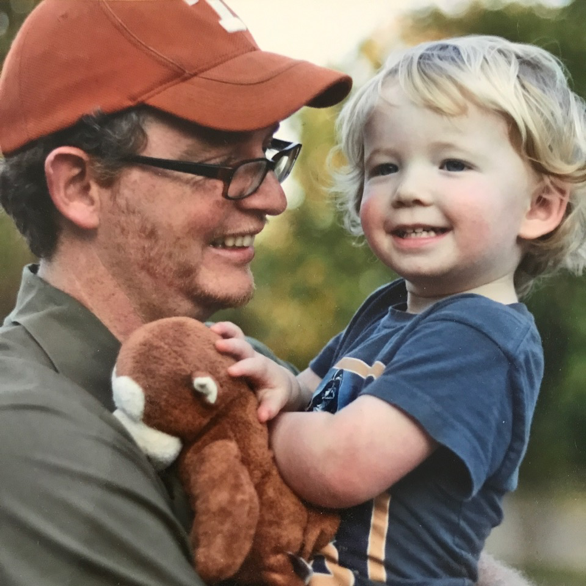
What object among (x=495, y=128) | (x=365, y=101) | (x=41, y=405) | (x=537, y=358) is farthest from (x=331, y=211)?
(x=41, y=405)

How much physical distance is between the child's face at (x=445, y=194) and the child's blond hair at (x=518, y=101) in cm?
2

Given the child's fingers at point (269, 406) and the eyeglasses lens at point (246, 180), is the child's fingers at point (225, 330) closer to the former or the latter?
the child's fingers at point (269, 406)

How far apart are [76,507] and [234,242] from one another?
1.66 feet

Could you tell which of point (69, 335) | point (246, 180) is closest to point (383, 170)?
point (246, 180)

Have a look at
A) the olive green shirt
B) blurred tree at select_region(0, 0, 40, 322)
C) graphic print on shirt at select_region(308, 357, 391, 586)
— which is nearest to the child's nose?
graphic print on shirt at select_region(308, 357, 391, 586)

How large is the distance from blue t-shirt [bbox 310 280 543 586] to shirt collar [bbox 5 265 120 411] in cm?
36

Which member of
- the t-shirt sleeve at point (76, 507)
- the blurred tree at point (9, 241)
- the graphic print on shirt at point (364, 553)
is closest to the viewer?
the t-shirt sleeve at point (76, 507)

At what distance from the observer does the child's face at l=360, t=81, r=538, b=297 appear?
114 centimetres

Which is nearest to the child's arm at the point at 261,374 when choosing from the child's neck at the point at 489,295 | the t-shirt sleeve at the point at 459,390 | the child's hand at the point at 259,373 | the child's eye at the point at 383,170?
the child's hand at the point at 259,373

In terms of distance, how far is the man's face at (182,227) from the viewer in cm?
123

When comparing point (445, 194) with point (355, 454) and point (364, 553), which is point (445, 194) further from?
point (364, 553)

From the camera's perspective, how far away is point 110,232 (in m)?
1.26

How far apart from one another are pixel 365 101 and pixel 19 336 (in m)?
0.65

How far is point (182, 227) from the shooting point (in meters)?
1.24
